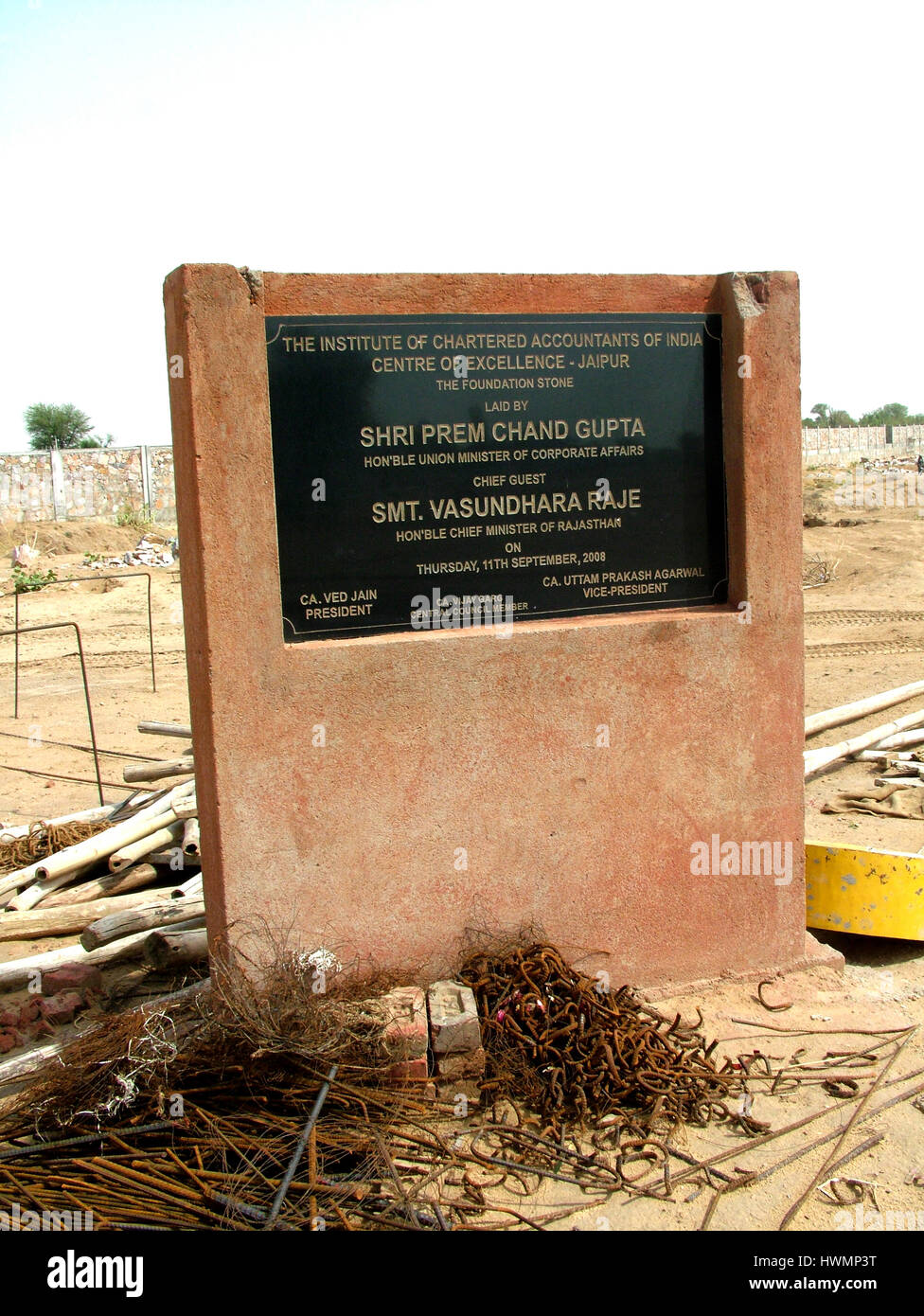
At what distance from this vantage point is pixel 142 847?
5.73 meters

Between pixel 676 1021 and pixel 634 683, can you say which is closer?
pixel 676 1021

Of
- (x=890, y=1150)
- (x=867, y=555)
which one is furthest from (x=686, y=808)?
(x=867, y=555)

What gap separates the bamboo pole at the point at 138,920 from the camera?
4.36 m

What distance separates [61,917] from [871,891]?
3871 mm

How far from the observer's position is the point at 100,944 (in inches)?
173

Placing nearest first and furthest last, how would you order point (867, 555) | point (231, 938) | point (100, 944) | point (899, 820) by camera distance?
point (231, 938), point (100, 944), point (899, 820), point (867, 555)

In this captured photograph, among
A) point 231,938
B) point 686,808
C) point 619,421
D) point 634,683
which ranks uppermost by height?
point 619,421

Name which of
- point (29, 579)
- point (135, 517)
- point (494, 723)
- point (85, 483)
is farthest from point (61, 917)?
point (85, 483)

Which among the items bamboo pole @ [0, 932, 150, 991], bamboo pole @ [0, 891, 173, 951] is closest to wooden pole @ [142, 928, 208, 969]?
bamboo pole @ [0, 932, 150, 991]

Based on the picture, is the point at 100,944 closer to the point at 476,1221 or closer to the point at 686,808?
the point at 476,1221

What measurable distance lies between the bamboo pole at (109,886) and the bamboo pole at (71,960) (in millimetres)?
1125

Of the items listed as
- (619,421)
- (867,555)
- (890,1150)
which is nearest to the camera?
(890,1150)
